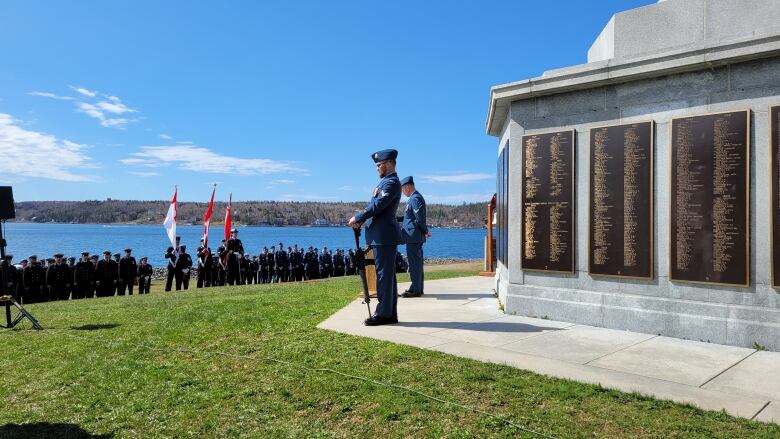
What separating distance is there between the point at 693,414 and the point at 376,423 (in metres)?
2.21

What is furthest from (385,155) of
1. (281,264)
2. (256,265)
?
(281,264)

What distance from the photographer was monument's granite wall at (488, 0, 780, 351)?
572 cm

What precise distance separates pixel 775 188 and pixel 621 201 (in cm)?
160

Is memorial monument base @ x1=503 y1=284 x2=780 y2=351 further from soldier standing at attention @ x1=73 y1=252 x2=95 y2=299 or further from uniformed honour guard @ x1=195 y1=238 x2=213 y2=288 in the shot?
soldier standing at attention @ x1=73 y1=252 x2=95 y2=299

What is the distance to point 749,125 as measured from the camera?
576 cm

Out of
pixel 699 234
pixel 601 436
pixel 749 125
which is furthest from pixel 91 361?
pixel 749 125

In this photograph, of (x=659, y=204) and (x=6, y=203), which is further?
(x=6, y=203)

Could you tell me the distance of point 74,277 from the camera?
65.1 ft

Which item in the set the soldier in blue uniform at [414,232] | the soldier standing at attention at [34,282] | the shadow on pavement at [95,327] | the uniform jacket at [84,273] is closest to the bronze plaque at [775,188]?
the soldier in blue uniform at [414,232]

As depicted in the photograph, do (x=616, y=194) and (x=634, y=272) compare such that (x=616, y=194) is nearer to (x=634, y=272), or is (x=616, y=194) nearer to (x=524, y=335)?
(x=634, y=272)

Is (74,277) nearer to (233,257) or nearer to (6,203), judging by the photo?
(233,257)

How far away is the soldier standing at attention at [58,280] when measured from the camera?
1947cm

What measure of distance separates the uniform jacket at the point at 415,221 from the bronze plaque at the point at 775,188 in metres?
5.48

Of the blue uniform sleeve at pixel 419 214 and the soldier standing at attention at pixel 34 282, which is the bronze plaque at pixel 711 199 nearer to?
the blue uniform sleeve at pixel 419 214
